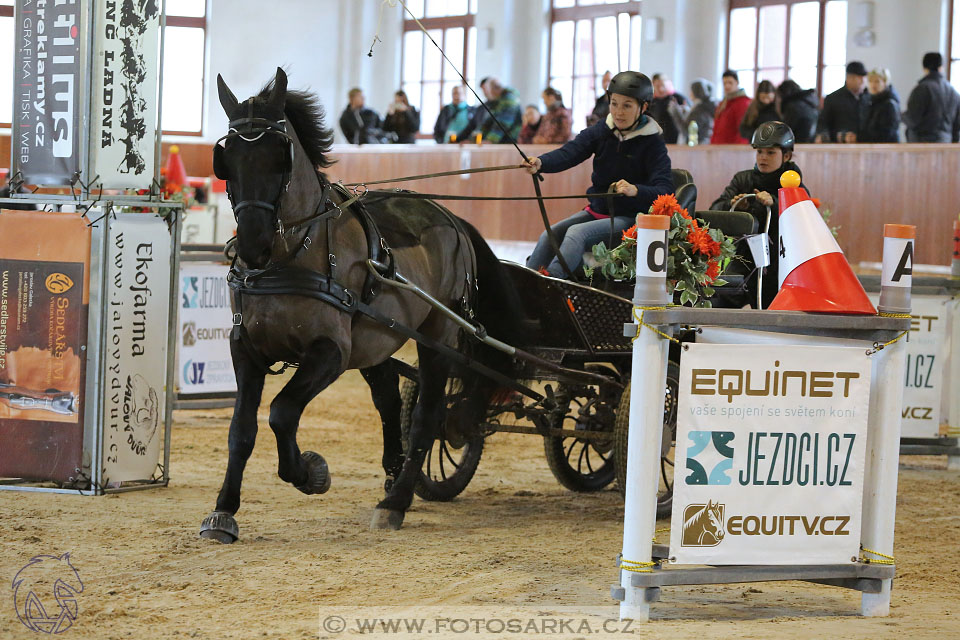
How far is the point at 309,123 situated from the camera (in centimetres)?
492

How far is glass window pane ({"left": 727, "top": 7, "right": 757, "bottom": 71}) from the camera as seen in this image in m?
18.5

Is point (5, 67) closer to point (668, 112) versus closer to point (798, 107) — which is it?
point (668, 112)

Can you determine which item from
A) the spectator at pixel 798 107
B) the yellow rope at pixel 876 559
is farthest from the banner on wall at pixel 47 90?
the spectator at pixel 798 107

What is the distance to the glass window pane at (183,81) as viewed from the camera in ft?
81.3

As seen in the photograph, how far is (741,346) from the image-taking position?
382 centimetres

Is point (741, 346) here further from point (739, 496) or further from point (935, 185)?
point (935, 185)

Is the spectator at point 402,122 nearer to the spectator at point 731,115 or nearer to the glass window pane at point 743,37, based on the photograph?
the glass window pane at point 743,37

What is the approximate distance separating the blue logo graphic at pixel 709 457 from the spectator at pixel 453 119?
14.8 m

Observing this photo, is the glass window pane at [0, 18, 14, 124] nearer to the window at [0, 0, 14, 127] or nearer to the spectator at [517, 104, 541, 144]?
the window at [0, 0, 14, 127]

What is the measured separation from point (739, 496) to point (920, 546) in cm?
196

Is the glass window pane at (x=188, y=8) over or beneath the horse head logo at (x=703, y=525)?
over

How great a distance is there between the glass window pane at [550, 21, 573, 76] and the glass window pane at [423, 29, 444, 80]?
2.81m

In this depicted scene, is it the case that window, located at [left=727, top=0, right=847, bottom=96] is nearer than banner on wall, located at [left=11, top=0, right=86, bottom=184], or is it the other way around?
banner on wall, located at [left=11, top=0, right=86, bottom=184]

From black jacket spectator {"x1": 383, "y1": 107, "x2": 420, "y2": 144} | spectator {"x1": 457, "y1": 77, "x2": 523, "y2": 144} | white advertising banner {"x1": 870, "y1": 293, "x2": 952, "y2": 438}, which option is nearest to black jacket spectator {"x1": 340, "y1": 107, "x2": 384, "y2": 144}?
black jacket spectator {"x1": 383, "y1": 107, "x2": 420, "y2": 144}
